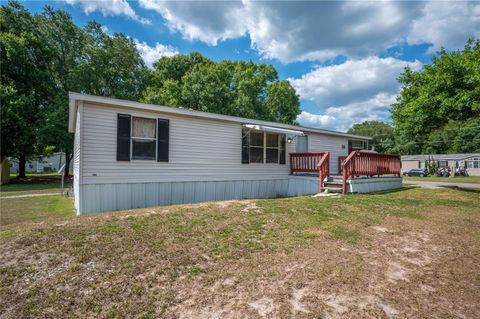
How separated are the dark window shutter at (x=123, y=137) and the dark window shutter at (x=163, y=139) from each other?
90 cm

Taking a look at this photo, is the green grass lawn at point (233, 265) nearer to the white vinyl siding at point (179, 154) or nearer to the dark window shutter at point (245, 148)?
the white vinyl siding at point (179, 154)

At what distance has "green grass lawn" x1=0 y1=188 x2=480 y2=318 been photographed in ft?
8.94

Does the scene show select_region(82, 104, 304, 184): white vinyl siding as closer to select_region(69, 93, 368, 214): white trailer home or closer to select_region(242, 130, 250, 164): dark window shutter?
select_region(69, 93, 368, 214): white trailer home

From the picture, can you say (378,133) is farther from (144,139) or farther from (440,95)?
(144,139)

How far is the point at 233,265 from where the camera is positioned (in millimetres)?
3545

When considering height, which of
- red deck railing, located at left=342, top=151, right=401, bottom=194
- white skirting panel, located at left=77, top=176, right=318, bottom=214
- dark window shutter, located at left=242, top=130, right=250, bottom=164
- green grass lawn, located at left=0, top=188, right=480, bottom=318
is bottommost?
green grass lawn, located at left=0, top=188, right=480, bottom=318

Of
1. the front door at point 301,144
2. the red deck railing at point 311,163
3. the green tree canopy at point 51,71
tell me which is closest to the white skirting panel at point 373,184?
the red deck railing at point 311,163

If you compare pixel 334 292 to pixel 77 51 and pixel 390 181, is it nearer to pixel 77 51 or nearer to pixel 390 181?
pixel 390 181

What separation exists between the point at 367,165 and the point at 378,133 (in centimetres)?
5704

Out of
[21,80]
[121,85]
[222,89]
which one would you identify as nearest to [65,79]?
[21,80]

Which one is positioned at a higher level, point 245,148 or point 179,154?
point 245,148

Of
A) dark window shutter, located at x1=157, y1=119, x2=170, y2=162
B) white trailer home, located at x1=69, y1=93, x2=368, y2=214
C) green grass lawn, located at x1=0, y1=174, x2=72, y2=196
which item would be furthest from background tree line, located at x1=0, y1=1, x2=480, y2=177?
dark window shutter, located at x1=157, y1=119, x2=170, y2=162

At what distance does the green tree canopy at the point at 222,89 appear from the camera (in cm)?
2294

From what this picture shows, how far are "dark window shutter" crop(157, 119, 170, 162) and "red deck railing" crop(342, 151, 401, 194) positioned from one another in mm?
6057
